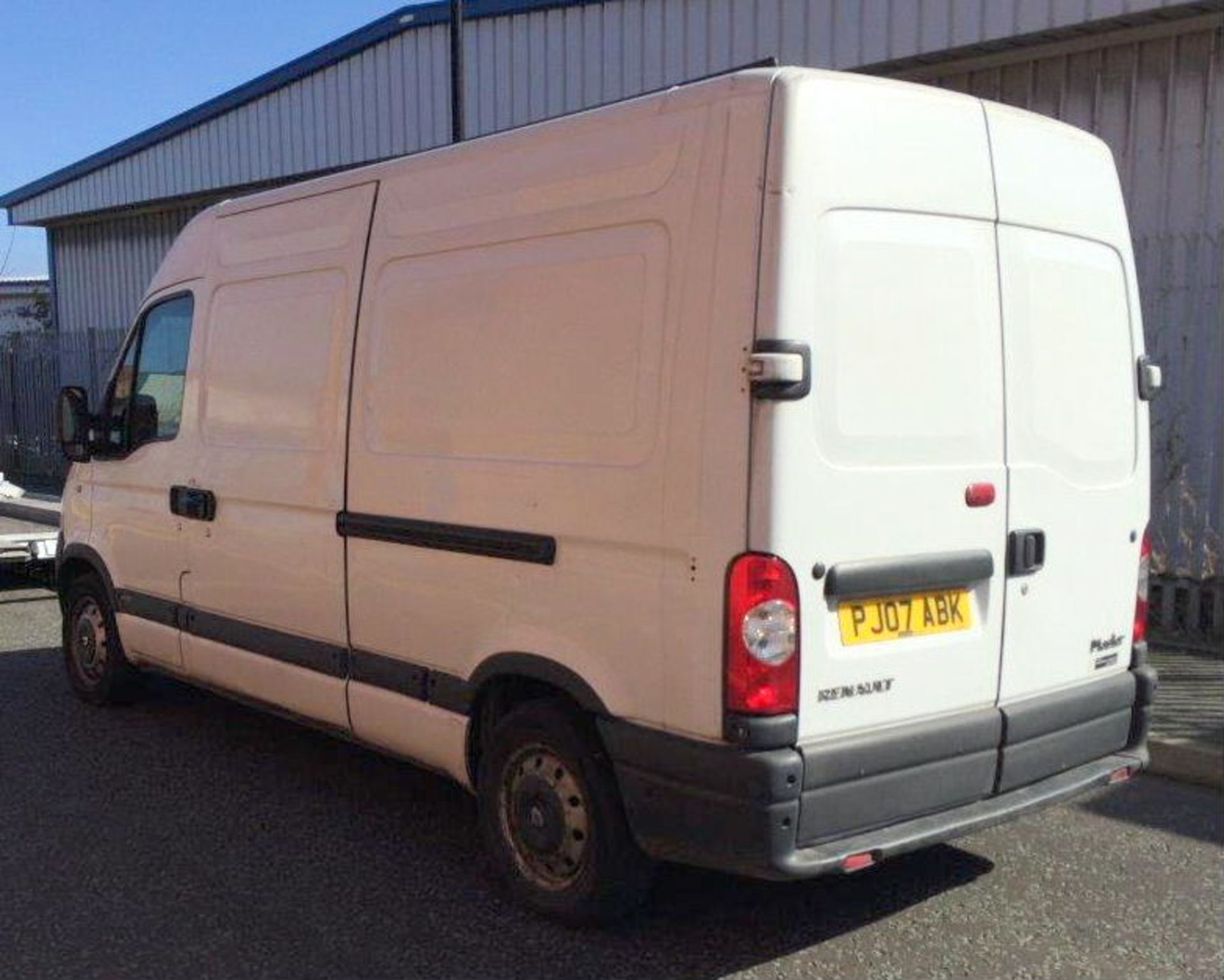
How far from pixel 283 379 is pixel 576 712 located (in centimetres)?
198

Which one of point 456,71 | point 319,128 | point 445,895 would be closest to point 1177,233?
point 456,71

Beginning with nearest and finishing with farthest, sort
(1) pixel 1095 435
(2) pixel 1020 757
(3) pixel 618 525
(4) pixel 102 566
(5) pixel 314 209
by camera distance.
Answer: (3) pixel 618 525 < (2) pixel 1020 757 < (1) pixel 1095 435 < (5) pixel 314 209 < (4) pixel 102 566

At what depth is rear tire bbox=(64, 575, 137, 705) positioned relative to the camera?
6355 millimetres

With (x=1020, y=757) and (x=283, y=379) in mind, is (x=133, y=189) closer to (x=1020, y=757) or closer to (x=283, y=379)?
(x=283, y=379)

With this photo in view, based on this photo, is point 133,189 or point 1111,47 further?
point 133,189

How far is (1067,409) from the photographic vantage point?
157 inches

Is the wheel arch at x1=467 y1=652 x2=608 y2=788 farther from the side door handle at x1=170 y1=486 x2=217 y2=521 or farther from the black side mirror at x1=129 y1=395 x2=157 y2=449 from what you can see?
the black side mirror at x1=129 y1=395 x2=157 y2=449

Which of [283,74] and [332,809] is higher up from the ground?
[283,74]

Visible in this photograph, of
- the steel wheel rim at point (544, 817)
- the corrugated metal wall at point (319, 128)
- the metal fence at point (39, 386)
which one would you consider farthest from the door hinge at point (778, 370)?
the metal fence at point (39, 386)

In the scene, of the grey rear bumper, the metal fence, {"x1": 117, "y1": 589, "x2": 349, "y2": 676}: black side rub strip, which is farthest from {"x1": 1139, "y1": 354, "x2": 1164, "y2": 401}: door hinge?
the metal fence

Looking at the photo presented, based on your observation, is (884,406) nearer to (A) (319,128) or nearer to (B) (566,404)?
(B) (566,404)

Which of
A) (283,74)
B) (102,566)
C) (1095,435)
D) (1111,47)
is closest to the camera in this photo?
(1095,435)

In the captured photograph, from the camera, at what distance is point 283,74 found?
51.1 feet

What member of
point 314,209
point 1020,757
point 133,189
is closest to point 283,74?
point 133,189
